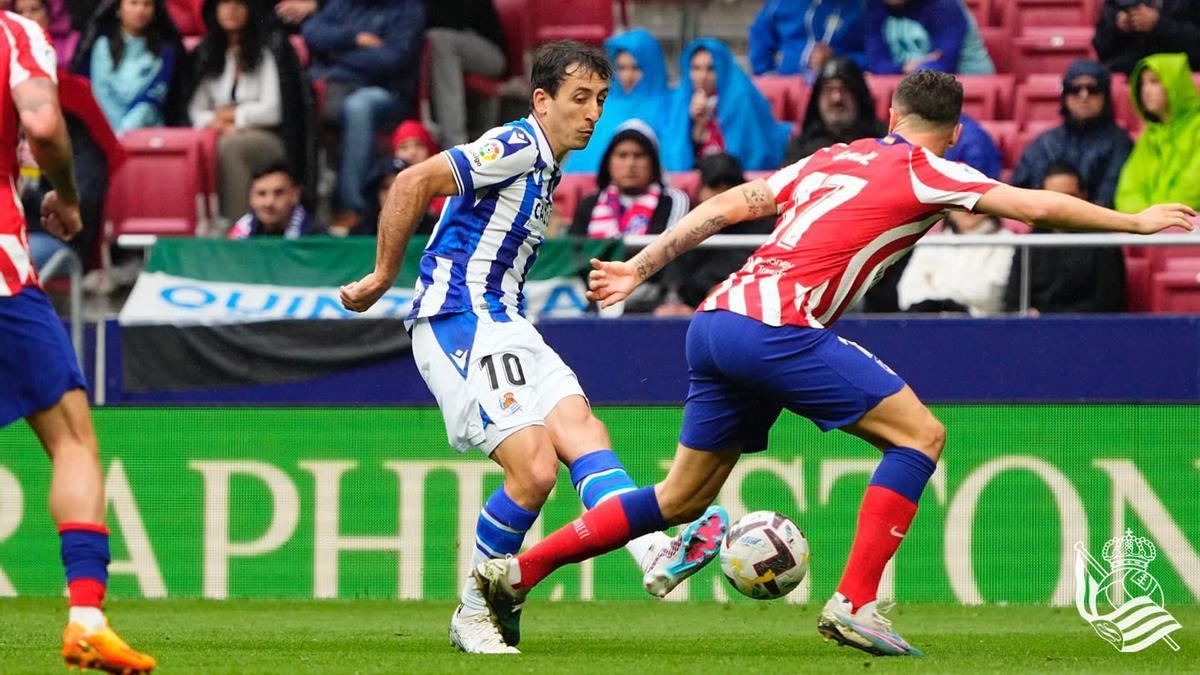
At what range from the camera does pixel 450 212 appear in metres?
7.13

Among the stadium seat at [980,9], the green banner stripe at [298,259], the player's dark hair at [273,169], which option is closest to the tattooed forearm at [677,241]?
the green banner stripe at [298,259]

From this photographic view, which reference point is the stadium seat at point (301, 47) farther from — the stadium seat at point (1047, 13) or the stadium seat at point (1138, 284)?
the stadium seat at point (1138, 284)

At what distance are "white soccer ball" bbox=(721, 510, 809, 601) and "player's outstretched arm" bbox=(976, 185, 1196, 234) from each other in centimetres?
135

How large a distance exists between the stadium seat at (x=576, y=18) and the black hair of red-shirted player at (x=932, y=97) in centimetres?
842

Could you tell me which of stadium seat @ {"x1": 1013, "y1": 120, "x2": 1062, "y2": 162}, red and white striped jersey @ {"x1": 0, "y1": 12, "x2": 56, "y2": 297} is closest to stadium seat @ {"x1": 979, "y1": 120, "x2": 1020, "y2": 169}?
stadium seat @ {"x1": 1013, "y1": 120, "x2": 1062, "y2": 162}

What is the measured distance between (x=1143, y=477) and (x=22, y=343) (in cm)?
610

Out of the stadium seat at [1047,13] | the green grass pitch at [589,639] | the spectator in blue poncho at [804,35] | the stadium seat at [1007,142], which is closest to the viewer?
the green grass pitch at [589,639]

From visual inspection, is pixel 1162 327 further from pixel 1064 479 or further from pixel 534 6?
pixel 534 6

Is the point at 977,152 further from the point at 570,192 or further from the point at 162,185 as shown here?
the point at 162,185

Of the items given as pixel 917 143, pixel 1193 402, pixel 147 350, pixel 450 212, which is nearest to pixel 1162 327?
pixel 1193 402

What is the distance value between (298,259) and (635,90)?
3172mm

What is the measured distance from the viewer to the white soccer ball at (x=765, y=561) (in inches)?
263

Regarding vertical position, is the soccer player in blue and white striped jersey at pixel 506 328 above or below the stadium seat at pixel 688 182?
above

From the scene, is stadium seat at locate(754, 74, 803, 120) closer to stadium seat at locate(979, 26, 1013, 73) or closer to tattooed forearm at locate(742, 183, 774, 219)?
stadium seat at locate(979, 26, 1013, 73)
